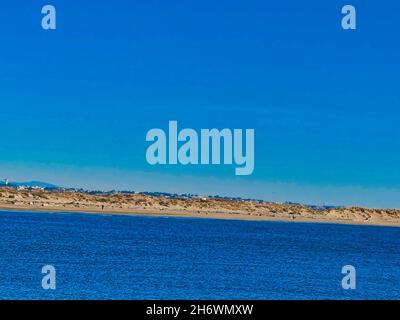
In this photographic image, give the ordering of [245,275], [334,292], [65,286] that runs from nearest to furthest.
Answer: [65,286]
[334,292]
[245,275]

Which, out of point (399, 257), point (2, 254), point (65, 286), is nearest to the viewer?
point (65, 286)

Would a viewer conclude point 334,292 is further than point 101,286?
Yes

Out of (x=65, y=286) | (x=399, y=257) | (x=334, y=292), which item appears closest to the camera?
(x=65, y=286)

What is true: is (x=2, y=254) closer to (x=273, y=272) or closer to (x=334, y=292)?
(x=273, y=272)

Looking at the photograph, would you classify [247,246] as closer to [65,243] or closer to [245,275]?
[65,243]

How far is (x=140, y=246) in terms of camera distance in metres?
86.9

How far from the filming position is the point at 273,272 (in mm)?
62094

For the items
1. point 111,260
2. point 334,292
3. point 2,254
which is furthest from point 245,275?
point 2,254

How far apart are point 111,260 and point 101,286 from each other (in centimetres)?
1890
